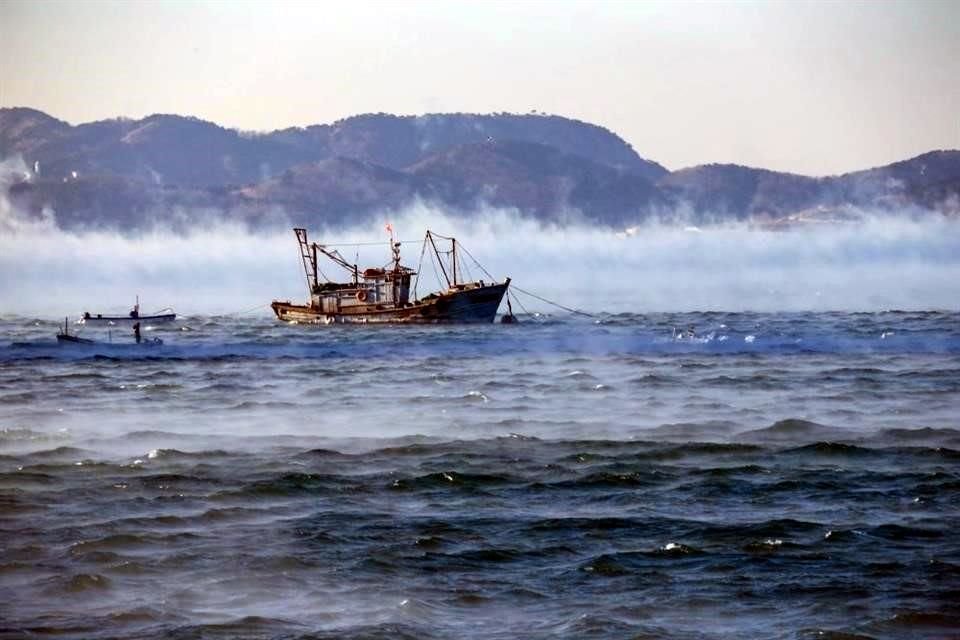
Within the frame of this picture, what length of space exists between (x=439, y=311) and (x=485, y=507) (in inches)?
3010

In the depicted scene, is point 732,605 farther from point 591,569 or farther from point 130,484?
point 130,484

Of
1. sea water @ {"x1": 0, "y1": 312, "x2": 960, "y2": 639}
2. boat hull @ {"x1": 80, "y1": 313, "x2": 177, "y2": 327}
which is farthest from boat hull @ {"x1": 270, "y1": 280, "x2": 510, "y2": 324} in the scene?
sea water @ {"x1": 0, "y1": 312, "x2": 960, "y2": 639}

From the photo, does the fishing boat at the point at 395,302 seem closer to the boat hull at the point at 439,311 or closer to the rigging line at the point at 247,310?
the boat hull at the point at 439,311

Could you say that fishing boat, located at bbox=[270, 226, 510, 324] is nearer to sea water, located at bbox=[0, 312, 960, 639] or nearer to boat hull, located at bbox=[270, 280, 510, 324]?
boat hull, located at bbox=[270, 280, 510, 324]

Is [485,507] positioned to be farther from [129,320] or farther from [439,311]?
[129,320]

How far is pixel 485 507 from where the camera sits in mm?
29703

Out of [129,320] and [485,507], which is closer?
[485,507]

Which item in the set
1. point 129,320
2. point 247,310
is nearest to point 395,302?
point 129,320

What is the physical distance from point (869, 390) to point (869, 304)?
84.0 metres

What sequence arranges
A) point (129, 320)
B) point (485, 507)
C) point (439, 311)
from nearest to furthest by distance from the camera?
1. point (485, 507)
2. point (439, 311)
3. point (129, 320)

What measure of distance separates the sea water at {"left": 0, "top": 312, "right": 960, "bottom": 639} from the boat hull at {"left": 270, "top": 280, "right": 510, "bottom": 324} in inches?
1729

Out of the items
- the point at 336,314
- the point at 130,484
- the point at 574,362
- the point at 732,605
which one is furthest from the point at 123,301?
the point at 732,605

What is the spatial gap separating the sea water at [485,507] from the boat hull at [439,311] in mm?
43915

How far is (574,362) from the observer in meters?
72.4
